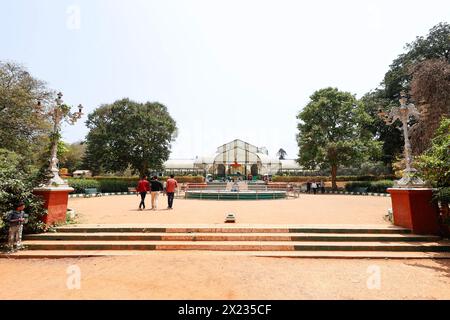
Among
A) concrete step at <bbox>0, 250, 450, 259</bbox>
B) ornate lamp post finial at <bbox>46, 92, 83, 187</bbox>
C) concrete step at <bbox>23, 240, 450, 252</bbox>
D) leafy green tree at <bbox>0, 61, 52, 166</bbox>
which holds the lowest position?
concrete step at <bbox>0, 250, 450, 259</bbox>

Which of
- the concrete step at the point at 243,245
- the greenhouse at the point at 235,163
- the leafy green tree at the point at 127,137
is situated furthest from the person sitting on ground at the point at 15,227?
the greenhouse at the point at 235,163

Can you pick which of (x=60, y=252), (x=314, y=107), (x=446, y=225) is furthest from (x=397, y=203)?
(x=314, y=107)

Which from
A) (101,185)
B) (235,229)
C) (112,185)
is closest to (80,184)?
(101,185)

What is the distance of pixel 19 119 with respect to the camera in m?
18.7

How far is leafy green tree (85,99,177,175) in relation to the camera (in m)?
29.9

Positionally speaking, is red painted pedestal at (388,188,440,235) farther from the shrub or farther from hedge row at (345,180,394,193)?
the shrub

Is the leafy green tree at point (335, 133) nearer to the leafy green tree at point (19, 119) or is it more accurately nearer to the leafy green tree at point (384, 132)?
the leafy green tree at point (384, 132)

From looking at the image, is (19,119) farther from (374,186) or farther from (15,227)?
(374,186)

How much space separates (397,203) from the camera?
8062mm

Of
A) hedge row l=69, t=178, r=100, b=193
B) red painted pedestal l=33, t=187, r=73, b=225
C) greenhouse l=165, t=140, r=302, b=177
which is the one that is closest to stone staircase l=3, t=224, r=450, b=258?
red painted pedestal l=33, t=187, r=73, b=225

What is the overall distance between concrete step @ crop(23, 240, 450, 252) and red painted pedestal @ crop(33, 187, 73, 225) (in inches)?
39.3

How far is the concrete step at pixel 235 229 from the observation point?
7340 mm
